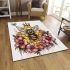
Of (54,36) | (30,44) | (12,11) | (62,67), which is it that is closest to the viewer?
(62,67)

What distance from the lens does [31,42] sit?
2436mm

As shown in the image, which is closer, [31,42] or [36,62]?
[36,62]

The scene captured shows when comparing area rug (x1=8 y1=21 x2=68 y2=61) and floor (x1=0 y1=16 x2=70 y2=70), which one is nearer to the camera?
floor (x1=0 y1=16 x2=70 y2=70)

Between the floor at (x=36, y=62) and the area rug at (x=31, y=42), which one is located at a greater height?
the area rug at (x=31, y=42)

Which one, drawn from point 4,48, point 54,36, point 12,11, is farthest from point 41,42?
point 12,11

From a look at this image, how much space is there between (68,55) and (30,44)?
881 mm

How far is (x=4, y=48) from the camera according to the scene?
2.23 metres

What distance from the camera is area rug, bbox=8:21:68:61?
6.98 feet

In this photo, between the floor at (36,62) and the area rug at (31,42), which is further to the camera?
the area rug at (31,42)

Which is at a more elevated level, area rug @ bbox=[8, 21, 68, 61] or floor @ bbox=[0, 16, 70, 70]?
area rug @ bbox=[8, 21, 68, 61]

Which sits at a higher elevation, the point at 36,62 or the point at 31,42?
the point at 31,42

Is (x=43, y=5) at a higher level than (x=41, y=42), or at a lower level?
higher

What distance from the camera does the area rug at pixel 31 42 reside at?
213cm

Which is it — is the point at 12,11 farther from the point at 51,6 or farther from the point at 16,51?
the point at 16,51
